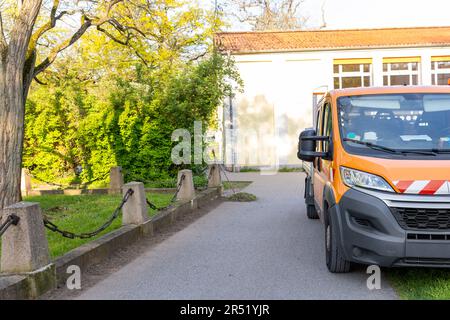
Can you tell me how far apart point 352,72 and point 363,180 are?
20623mm

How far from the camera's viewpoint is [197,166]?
48.9ft

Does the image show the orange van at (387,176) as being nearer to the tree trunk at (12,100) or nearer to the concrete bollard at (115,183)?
the tree trunk at (12,100)

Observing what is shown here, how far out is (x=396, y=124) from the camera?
5.69 metres

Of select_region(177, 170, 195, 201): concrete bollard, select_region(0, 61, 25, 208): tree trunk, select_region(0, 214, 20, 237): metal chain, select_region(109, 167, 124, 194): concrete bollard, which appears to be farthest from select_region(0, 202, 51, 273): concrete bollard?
select_region(109, 167, 124, 194): concrete bollard

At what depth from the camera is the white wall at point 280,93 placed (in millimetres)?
23906

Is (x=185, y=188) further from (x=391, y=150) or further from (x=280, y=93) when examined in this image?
(x=280, y=93)

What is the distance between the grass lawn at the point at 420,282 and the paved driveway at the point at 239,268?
20 centimetres

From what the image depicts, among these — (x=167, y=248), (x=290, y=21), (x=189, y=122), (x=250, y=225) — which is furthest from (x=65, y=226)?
(x=290, y=21)

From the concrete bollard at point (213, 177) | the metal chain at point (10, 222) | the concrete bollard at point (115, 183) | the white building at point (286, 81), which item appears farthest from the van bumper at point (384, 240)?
the white building at point (286, 81)

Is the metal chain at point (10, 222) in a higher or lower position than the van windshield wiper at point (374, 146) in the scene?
lower

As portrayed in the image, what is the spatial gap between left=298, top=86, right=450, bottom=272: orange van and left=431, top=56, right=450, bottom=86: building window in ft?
65.5

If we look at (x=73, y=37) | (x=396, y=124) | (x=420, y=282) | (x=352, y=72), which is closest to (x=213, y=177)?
(x=73, y=37)

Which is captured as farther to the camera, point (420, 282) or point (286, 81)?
point (286, 81)

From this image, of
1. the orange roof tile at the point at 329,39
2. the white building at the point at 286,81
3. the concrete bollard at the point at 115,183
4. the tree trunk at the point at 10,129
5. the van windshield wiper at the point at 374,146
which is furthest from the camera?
the white building at the point at 286,81
